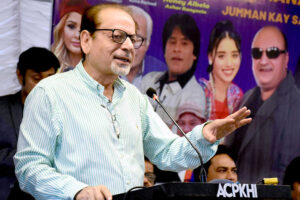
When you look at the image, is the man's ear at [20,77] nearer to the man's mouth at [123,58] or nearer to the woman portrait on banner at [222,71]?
the man's mouth at [123,58]

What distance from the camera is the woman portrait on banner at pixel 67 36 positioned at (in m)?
3.85

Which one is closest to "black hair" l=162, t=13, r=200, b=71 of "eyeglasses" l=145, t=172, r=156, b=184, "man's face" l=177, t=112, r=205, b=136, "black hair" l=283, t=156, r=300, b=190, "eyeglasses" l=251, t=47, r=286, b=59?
"man's face" l=177, t=112, r=205, b=136

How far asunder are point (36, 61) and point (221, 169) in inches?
71.7

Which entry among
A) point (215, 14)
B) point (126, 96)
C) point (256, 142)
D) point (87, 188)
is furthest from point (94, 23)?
point (256, 142)

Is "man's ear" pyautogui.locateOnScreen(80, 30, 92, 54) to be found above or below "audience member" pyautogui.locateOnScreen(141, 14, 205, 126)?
above

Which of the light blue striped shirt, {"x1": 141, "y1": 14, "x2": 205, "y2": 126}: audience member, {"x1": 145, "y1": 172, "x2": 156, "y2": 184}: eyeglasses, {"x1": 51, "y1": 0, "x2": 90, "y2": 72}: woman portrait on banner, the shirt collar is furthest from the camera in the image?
{"x1": 141, "y1": 14, "x2": 205, "y2": 126}: audience member

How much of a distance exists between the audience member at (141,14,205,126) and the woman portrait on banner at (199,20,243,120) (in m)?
0.12

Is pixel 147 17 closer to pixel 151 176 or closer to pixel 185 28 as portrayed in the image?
pixel 185 28

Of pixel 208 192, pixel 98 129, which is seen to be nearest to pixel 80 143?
pixel 98 129

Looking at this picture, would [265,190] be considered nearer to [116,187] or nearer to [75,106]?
[116,187]

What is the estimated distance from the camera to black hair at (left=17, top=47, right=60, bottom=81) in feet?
11.5

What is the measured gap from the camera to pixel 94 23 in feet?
7.78

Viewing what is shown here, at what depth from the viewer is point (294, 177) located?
4.29m

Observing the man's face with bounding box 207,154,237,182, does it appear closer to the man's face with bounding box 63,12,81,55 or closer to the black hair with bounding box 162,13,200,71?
the black hair with bounding box 162,13,200,71
